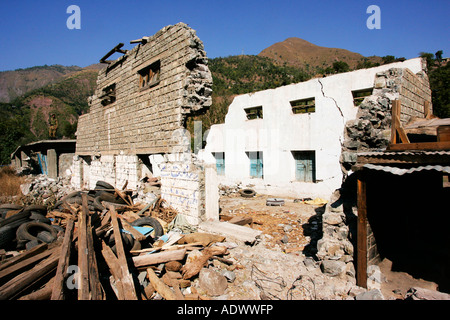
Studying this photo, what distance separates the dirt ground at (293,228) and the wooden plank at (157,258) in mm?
2313

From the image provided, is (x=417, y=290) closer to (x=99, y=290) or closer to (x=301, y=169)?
(x=99, y=290)

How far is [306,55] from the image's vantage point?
2657 inches

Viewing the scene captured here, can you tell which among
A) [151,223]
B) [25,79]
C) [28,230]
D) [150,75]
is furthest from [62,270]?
[25,79]

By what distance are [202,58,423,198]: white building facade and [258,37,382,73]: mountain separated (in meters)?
49.1

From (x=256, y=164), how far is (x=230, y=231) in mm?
7678

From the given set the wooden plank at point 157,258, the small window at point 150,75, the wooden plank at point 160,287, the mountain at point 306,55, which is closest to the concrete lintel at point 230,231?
the wooden plank at point 157,258

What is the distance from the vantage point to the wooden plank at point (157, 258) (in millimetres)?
4004

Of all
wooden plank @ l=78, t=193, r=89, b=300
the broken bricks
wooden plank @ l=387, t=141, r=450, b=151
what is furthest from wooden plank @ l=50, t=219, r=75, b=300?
wooden plank @ l=387, t=141, r=450, b=151

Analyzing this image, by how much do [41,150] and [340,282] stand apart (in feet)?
69.8

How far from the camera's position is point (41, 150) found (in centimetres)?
1750

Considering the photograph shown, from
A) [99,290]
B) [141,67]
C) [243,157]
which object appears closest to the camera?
[99,290]

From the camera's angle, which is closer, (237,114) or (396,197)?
(396,197)
